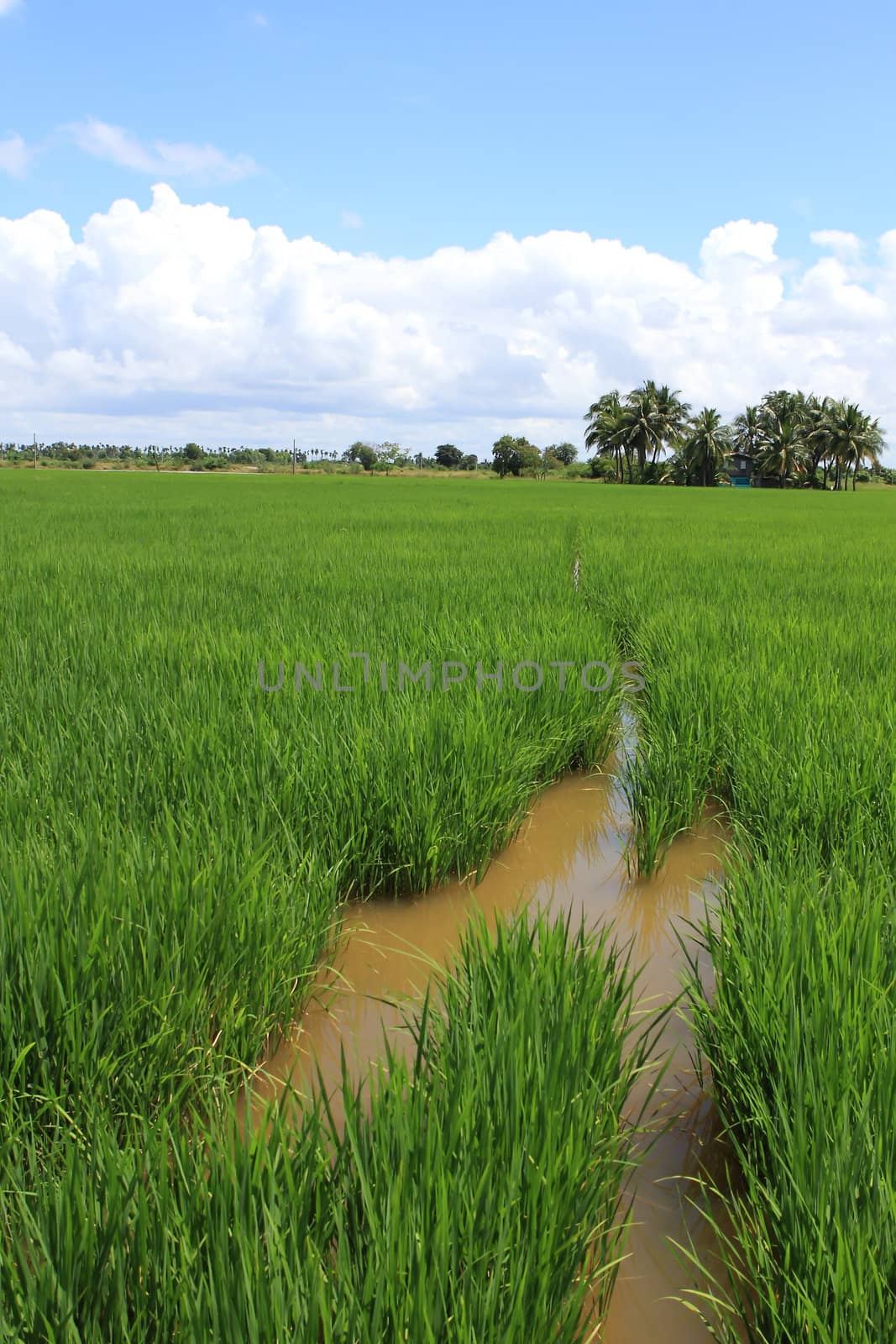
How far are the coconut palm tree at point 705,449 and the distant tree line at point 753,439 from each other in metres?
0.05

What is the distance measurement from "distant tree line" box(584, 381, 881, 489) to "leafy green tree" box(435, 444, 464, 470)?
24.5m

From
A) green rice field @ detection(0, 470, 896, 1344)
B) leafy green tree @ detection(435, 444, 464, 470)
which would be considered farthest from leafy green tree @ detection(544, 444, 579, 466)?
green rice field @ detection(0, 470, 896, 1344)

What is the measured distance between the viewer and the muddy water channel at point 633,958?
40.6 inches

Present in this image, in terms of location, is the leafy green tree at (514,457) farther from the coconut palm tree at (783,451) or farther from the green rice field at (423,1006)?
the green rice field at (423,1006)

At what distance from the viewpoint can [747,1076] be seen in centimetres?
115

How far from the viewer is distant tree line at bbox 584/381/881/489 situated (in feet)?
158

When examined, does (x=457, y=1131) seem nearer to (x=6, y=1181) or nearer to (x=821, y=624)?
(x=6, y=1181)

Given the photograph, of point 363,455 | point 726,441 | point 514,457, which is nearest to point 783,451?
point 726,441

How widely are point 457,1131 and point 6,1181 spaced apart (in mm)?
571

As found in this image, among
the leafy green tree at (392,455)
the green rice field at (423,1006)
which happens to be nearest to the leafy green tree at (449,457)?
the leafy green tree at (392,455)

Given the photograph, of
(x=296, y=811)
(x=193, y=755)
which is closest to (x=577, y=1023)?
(x=296, y=811)

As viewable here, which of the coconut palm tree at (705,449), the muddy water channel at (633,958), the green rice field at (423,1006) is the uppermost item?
the coconut palm tree at (705,449)

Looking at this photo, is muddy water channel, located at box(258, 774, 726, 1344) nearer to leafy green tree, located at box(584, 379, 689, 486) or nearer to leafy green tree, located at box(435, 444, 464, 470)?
leafy green tree, located at box(584, 379, 689, 486)

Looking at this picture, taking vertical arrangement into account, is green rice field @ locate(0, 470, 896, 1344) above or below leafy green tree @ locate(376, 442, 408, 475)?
below
